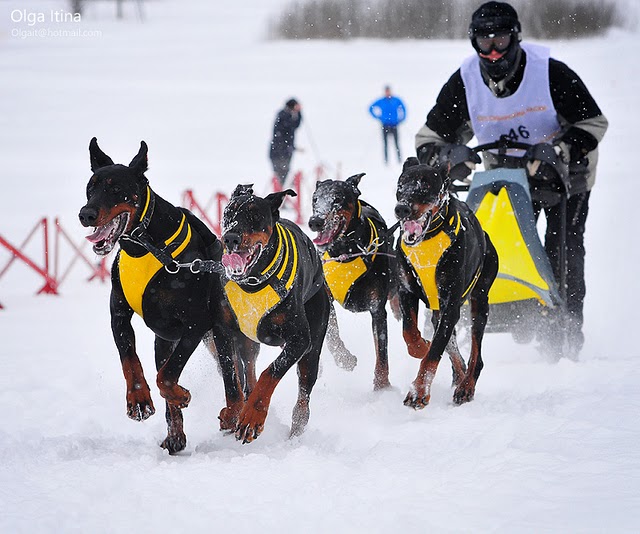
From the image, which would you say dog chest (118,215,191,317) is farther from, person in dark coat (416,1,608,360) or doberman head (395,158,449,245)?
person in dark coat (416,1,608,360)

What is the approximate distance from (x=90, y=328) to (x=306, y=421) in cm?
335

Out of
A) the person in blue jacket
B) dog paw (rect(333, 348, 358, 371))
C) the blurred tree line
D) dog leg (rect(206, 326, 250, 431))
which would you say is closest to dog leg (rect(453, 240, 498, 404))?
dog paw (rect(333, 348, 358, 371))

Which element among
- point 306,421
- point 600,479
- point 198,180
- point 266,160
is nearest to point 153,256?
point 306,421

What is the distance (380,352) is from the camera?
4.79 metres

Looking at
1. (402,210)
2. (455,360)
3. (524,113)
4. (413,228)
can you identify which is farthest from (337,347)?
(524,113)

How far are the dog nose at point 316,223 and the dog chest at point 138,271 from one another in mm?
885

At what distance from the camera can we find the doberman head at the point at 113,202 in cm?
324

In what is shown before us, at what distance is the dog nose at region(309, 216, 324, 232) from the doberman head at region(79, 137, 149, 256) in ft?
3.46

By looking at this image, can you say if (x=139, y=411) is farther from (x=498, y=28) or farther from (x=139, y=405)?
(x=498, y=28)

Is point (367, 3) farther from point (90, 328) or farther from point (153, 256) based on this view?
point (153, 256)

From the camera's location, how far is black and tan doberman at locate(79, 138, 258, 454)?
3.47m

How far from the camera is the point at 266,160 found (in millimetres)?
20219

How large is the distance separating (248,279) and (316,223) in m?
0.94

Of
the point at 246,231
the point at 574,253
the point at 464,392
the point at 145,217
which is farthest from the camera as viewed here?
the point at 574,253
